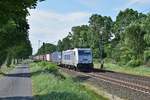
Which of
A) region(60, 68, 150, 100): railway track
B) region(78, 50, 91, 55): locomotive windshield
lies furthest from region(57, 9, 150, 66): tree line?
region(60, 68, 150, 100): railway track

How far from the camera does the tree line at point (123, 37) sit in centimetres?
8225

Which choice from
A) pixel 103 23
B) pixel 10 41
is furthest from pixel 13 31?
pixel 103 23

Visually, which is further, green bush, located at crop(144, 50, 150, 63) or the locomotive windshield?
green bush, located at crop(144, 50, 150, 63)

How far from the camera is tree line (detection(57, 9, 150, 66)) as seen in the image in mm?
82250

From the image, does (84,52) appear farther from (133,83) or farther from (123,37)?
(123,37)

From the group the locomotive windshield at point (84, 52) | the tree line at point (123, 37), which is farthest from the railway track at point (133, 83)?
the tree line at point (123, 37)

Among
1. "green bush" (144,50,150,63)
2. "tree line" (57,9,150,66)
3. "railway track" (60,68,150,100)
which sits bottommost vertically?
"railway track" (60,68,150,100)

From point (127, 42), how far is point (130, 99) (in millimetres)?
61078

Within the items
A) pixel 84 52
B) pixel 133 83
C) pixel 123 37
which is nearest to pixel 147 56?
pixel 84 52

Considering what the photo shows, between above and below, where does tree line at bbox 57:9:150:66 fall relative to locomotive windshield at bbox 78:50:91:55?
above

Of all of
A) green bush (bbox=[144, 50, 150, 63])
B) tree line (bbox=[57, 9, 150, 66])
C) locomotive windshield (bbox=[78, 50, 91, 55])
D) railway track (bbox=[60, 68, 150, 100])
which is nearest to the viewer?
railway track (bbox=[60, 68, 150, 100])

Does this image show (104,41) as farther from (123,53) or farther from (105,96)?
(105,96)

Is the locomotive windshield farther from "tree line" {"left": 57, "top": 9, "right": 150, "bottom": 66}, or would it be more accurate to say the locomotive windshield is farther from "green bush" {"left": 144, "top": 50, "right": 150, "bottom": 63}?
"green bush" {"left": 144, "top": 50, "right": 150, "bottom": 63}

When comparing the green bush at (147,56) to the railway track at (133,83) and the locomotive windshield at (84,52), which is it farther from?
the railway track at (133,83)
